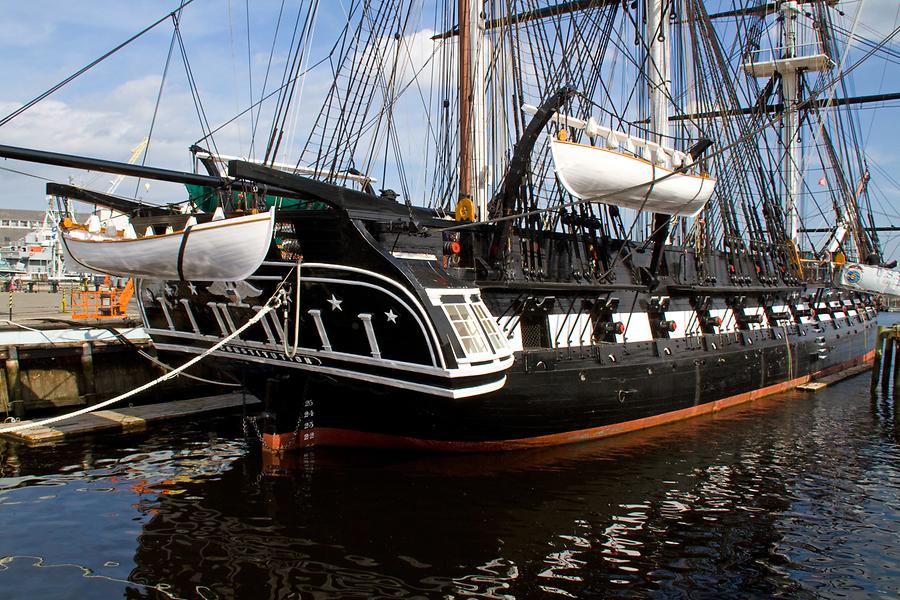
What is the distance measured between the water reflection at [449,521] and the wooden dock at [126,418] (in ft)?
2.28

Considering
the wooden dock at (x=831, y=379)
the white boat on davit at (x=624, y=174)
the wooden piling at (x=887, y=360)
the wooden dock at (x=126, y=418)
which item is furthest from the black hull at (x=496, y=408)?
the wooden piling at (x=887, y=360)

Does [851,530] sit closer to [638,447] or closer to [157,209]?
[638,447]

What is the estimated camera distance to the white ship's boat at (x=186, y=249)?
442 inches

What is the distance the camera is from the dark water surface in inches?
361

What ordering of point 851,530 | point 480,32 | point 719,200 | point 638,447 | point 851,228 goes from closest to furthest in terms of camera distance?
point 851,530 → point 638,447 → point 480,32 → point 719,200 → point 851,228

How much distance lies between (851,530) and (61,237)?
48.6 feet

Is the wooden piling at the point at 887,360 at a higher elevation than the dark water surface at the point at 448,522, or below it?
higher

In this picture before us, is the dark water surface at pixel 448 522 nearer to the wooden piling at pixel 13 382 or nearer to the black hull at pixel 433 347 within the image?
the black hull at pixel 433 347

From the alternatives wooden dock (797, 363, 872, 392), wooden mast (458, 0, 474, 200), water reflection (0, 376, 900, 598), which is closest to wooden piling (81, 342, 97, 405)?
water reflection (0, 376, 900, 598)

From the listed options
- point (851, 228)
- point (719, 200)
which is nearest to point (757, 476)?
point (719, 200)

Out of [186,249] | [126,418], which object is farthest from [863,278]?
[186,249]

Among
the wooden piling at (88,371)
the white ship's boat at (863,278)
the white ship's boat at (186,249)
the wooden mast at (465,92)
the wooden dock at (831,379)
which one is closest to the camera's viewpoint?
the white ship's boat at (186,249)

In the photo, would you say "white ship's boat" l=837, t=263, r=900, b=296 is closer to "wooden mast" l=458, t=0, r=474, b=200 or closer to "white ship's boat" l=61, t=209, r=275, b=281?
"wooden mast" l=458, t=0, r=474, b=200

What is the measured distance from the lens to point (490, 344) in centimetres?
1301
